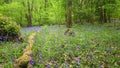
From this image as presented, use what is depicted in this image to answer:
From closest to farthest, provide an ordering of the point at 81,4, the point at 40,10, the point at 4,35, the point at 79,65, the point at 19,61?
the point at 19,61
the point at 79,65
the point at 4,35
the point at 81,4
the point at 40,10

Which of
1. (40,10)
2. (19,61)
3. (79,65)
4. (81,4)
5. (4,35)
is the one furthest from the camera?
(40,10)

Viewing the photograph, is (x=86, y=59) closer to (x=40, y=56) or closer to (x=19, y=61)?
(x=40, y=56)

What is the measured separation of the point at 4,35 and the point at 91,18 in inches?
701

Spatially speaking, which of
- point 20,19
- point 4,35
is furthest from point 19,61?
point 20,19

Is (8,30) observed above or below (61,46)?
above

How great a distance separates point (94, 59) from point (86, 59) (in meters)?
0.27

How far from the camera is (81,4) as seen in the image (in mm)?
27641

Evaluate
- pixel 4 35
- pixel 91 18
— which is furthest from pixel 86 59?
pixel 91 18

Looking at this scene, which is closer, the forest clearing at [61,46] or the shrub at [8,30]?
the forest clearing at [61,46]

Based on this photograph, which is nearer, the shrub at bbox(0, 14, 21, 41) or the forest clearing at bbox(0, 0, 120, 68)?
the forest clearing at bbox(0, 0, 120, 68)

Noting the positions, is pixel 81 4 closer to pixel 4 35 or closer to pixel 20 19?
pixel 20 19

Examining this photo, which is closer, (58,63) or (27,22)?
(58,63)

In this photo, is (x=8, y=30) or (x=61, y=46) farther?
(x=8, y=30)

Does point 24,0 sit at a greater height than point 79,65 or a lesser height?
greater
